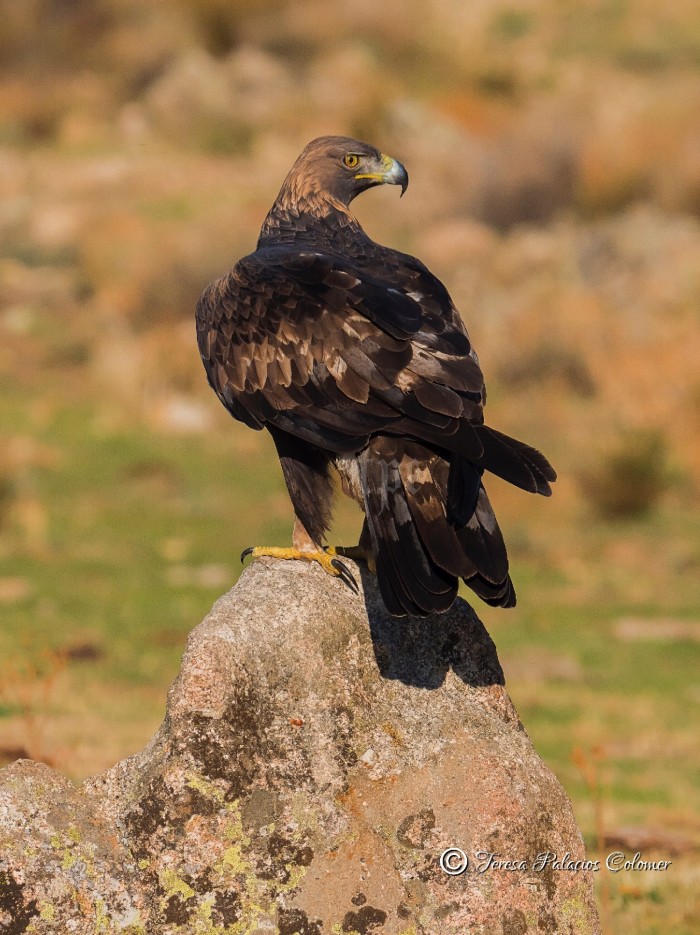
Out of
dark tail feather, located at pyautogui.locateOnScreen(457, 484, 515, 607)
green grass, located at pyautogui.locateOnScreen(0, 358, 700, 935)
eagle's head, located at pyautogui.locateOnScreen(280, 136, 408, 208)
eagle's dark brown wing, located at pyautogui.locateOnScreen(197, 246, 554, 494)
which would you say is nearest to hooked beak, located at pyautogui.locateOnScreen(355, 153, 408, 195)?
eagle's head, located at pyautogui.locateOnScreen(280, 136, 408, 208)

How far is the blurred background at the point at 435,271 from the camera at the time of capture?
13.7m

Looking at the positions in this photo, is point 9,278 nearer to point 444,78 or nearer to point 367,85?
point 367,85

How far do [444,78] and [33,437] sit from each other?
134 ft

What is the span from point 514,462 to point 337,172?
253 centimetres

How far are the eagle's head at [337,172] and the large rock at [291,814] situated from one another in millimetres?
2510

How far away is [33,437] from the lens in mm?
23156

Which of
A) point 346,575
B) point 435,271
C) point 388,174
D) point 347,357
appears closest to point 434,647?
point 346,575

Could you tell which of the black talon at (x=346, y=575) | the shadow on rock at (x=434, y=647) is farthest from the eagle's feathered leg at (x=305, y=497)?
the shadow on rock at (x=434, y=647)

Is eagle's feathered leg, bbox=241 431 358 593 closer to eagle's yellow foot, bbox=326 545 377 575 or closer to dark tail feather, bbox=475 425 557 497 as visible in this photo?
eagle's yellow foot, bbox=326 545 377 575

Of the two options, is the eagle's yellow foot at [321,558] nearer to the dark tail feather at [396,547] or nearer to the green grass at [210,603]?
the dark tail feather at [396,547]

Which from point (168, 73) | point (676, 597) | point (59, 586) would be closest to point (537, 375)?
point (676, 597)

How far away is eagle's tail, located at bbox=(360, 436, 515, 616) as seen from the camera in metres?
4.75

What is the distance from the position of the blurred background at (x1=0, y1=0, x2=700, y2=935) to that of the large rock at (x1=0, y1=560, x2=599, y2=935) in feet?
2.57

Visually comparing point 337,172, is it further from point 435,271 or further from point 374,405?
point 435,271
